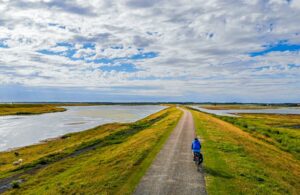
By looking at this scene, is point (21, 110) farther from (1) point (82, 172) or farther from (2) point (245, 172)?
(2) point (245, 172)

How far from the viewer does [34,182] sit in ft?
71.6

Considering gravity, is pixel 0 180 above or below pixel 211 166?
below

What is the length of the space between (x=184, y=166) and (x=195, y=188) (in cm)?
459

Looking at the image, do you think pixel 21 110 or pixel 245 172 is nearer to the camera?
pixel 245 172

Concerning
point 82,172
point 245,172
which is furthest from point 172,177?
point 82,172

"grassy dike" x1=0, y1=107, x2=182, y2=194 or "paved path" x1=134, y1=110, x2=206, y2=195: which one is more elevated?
"paved path" x1=134, y1=110, x2=206, y2=195

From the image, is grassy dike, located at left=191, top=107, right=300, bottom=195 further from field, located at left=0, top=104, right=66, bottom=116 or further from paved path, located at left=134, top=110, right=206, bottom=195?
field, located at left=0, top=104, right=66, bottom=116

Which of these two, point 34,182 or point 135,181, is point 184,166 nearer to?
point 135,181

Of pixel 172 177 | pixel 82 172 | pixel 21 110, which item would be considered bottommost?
pixel 82 172

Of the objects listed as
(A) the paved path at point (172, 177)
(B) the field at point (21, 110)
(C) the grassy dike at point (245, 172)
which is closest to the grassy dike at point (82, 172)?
(A) the paved path at point (172, 177)

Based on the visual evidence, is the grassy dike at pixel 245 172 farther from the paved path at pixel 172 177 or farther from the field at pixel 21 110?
the field at pixel 21 110

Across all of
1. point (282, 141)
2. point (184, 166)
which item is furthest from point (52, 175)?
point (282, 141)

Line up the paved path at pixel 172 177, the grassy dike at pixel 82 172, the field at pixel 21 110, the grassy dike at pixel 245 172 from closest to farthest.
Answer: the paved path at pixel 172 177
the grassy dike at pixel 245 172
the grassy dike at pixel 82 172
the field at pixel 21 110

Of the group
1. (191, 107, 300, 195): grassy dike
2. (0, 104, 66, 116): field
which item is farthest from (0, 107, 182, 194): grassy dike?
(0, 104, 66, 116): field
